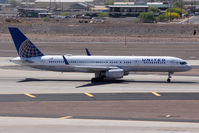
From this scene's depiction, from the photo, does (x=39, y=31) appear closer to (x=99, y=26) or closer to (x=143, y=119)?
(x=99, y=26)

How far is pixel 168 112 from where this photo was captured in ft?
120

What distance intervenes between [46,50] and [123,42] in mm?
21549

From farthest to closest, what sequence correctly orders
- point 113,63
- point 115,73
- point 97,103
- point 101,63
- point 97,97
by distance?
point 101,63 < point 113,63 < point 115,73 < point 97,97 < point 97,103

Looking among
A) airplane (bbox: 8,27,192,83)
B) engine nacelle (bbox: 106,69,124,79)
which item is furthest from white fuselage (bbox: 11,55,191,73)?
engine nacelle (bbox: 106,69,124,79)

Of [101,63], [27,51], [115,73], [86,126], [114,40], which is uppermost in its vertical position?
[27,51]

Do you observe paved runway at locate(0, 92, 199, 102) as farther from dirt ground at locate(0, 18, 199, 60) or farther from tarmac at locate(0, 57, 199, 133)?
dirt ground at locate(0, 18, 199, 60)

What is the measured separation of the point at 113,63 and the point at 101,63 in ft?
4.92

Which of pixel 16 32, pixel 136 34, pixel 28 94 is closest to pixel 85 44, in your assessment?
pixel 136 34

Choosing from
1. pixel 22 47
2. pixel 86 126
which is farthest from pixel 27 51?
pixel 86 126

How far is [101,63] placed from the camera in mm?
53438

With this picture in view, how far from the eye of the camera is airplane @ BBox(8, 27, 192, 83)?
172 ft

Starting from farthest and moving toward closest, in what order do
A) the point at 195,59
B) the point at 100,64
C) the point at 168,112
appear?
the point at 195,59
the point at 100,64
the point at 168,112

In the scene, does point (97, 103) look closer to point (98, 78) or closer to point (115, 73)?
point (115, 73)

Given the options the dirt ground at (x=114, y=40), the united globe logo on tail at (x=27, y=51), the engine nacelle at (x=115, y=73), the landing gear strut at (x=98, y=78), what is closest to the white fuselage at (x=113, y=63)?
the united globe logo on tail at (x=27, y=51)
